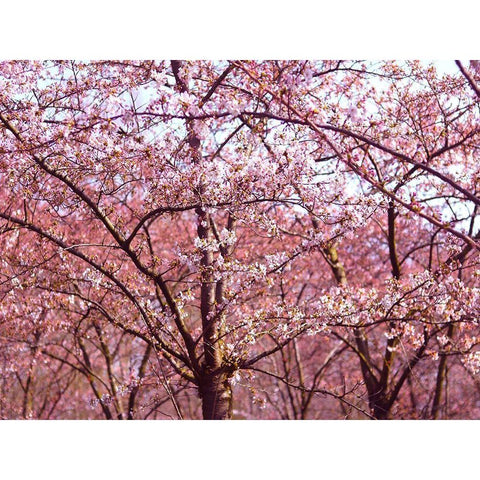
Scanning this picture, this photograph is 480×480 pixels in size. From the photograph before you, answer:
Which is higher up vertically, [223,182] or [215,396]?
[223,182]

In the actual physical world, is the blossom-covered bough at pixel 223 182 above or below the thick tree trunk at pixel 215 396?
above

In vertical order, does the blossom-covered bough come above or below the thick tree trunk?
above

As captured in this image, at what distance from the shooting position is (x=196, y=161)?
8.98ft

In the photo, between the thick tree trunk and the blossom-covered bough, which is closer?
Result: the blossom-covered bough

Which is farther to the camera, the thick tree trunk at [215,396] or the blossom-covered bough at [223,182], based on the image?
the thick tree trunk at [215,396]

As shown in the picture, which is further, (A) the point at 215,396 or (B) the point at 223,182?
(A) the point at 215,396
